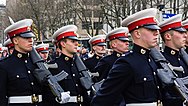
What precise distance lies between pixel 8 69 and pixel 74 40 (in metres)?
1.30

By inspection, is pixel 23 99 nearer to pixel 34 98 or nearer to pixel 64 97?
pixel 34 98

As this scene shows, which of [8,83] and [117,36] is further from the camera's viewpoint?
[117,36]

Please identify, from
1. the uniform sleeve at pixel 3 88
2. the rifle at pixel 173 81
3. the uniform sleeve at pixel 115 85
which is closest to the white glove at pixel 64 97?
the uniform sleeve at pixel 3 88

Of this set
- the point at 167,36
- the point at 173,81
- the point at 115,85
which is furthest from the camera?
the point at 167,36

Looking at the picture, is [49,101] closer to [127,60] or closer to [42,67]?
[42,67]

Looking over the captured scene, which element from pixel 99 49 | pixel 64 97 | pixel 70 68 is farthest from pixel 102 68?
pixel 64 97

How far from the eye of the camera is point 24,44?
18.5ft

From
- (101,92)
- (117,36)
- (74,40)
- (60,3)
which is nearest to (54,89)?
(74,40)

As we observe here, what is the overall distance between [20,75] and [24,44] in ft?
1.50

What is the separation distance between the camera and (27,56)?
19.0 feet

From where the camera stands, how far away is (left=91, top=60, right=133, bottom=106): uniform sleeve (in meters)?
3.92

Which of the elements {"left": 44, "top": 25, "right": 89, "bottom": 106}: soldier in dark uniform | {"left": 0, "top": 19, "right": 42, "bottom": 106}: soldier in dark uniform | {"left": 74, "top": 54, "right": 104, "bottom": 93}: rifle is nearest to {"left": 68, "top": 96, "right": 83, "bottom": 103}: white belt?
{"left": 44, "top": 25, "right": 89, "bottom": 106}: soldier in dark uniform

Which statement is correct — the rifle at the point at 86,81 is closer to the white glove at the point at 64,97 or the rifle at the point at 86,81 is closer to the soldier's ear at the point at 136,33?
the white glove at the point at 64,97

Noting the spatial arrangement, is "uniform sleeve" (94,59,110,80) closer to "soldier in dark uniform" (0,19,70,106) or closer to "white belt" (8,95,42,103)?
"soldier in dark uniform" (0,19,70,106)
